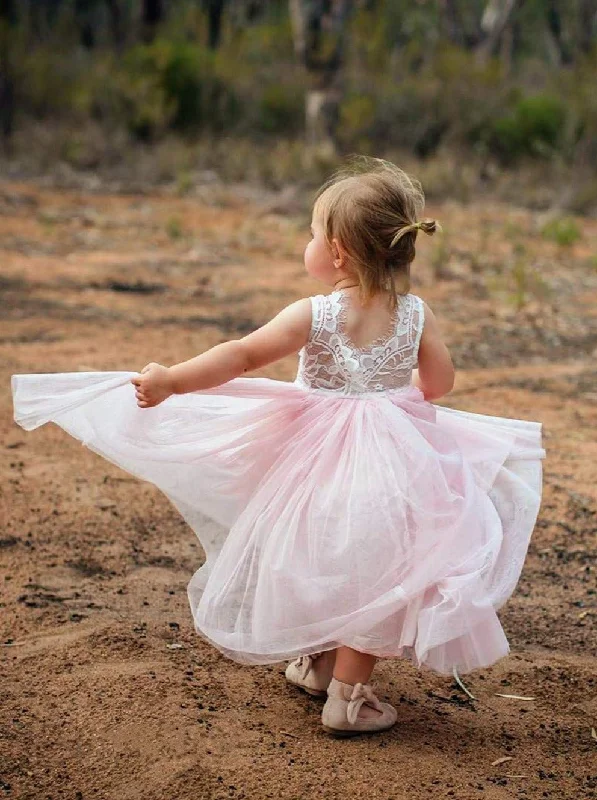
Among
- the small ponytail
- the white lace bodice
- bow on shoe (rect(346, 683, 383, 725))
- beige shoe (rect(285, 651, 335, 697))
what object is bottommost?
beige shoe (rect(285, 651, 335, 697))

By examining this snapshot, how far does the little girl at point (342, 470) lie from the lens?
2.50 meters

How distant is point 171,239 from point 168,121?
16.2 feet

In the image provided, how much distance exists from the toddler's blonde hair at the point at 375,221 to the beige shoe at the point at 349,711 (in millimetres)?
861

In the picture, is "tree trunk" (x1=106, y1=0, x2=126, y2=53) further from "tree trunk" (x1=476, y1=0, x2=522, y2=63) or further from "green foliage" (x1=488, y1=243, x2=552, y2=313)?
"green foliage" (x1=488, y1=243, x2=552, y2=313)

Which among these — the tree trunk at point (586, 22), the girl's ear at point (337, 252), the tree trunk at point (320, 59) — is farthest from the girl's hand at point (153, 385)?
the tree trunk at point (586, 22)

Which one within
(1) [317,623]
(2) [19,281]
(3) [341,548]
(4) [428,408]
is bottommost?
(2) [19,281]

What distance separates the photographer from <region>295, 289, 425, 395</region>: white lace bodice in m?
2.60

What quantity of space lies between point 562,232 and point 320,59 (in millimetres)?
4950

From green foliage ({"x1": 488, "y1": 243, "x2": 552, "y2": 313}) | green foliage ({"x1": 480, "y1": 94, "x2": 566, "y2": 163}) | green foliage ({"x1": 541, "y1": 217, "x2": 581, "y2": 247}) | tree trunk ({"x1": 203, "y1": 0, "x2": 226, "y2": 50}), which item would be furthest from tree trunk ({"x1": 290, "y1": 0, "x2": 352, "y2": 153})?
tree trunk ({"x1": 203, "y1": 0, "x2": 226, "y2": 50})

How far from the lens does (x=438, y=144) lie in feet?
46.2

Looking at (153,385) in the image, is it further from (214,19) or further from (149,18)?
(214,19)

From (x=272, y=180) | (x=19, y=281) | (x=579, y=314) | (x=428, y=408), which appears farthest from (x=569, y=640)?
(x=272, y=180)

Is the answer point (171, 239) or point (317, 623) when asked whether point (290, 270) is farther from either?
point (317, 623)

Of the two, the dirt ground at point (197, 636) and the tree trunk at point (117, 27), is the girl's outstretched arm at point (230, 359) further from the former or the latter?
the tree trunk at point (117, 27)
